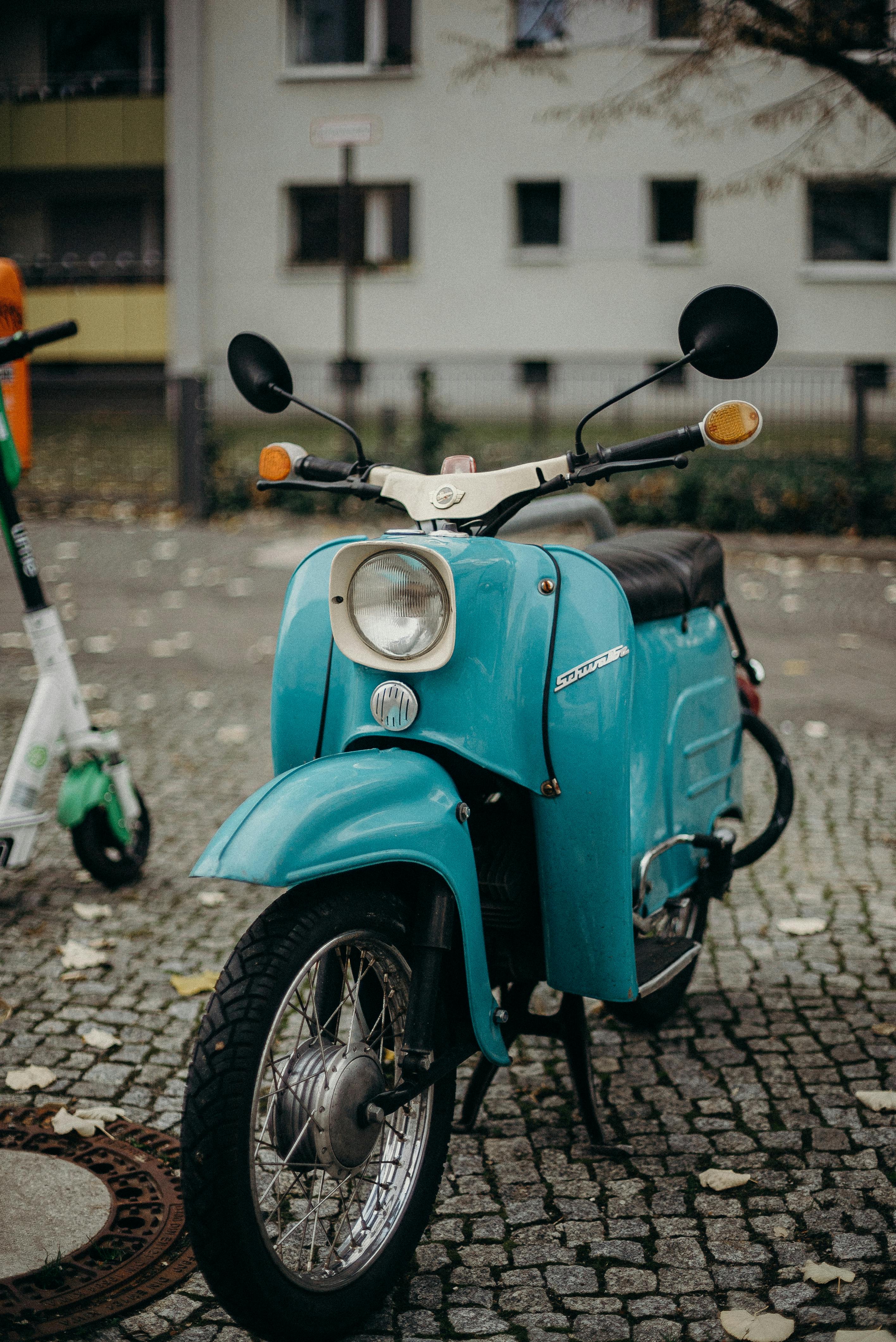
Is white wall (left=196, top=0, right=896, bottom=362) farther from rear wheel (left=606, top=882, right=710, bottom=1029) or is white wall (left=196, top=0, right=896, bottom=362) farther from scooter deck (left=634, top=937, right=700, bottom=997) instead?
scooter deck (left=634, top=937, right=700, bottom=997)

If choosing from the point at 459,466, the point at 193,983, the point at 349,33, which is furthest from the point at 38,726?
the point at 349,33

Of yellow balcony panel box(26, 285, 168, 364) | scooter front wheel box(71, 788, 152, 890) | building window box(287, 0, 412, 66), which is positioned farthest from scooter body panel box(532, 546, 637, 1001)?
yellow balcony panel box(26, 285, 168, 364)

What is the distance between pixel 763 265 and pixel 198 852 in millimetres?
19809

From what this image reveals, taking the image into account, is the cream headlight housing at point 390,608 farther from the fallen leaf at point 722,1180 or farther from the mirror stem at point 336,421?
the fallen leaf at point 722,1180

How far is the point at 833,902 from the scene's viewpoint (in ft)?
14.6

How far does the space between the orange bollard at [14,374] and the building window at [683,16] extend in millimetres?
7490

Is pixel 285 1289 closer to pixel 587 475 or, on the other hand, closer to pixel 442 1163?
pixel 442 1163

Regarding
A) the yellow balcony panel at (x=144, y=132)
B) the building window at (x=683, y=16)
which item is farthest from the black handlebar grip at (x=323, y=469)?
the yellow balcony panel at (x=144, y=132)

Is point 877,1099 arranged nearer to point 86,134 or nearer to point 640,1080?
point 640,1080

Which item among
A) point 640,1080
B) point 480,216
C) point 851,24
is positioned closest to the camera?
point 640,1080

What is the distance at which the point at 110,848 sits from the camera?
4.54 meters

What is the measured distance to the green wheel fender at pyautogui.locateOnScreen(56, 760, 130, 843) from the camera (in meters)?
4.29

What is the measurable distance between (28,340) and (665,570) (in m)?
1.93

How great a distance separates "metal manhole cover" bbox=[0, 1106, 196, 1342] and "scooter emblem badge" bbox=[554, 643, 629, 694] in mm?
1265
